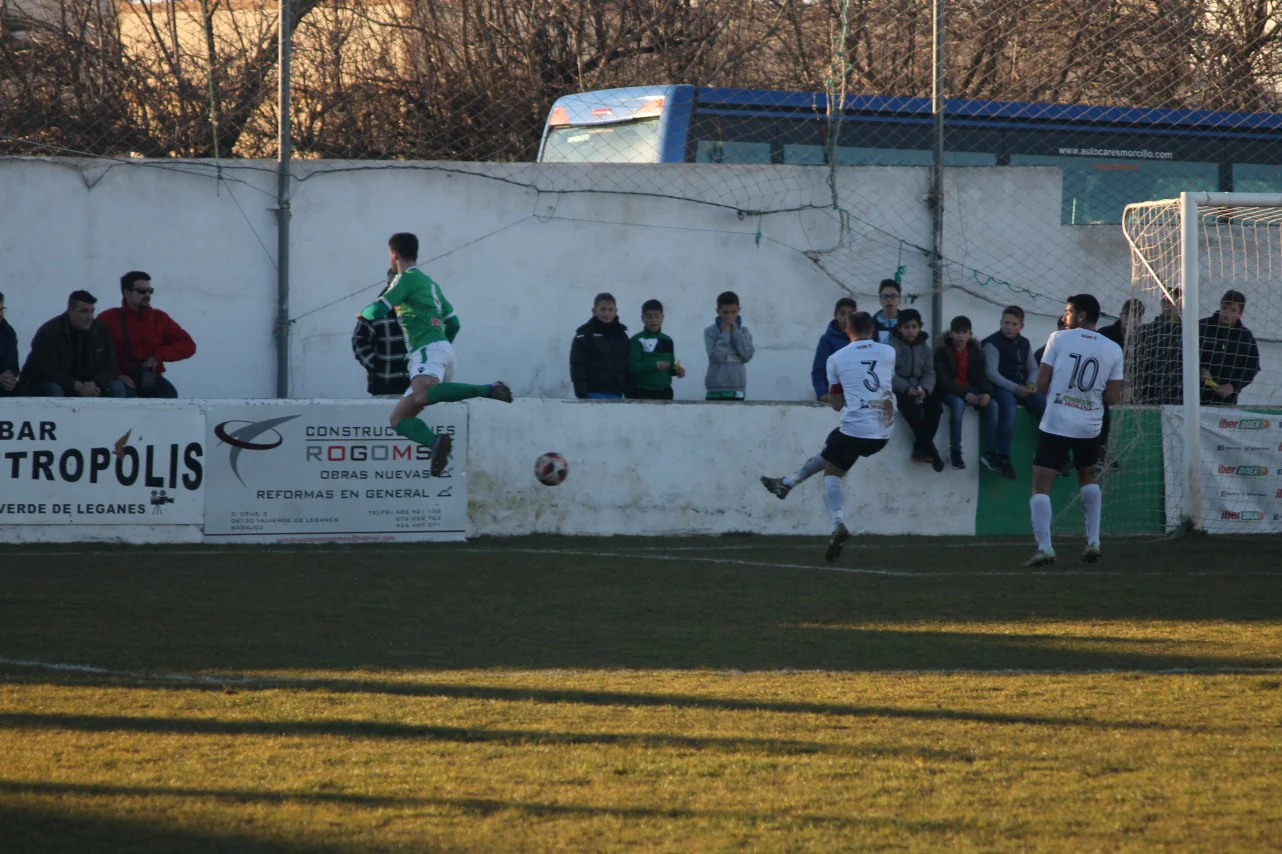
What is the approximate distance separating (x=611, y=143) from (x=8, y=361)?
6.75 meters

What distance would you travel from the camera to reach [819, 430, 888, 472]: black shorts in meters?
10.6

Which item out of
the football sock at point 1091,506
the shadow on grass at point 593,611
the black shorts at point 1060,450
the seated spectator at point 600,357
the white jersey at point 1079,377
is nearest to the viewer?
the shadow on grass at point 593,611

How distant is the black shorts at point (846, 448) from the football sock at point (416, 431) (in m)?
2.86

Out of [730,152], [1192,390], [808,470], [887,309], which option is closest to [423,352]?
[808,470]

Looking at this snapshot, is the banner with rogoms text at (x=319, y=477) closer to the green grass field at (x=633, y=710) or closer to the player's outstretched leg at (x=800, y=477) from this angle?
the green grass field at (x=633, y=710)

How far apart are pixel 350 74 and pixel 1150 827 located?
54.2 ft

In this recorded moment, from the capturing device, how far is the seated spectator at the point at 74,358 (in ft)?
38.0

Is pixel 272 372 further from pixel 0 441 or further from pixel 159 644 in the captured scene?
pixel 159 644

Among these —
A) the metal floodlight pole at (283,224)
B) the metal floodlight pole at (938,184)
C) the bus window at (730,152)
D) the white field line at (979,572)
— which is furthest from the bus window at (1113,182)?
the metal floodlight pole at (283,224)

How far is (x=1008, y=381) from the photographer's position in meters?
12.9

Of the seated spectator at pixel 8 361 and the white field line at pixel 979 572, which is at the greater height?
the seated spectator at pixel 8 361

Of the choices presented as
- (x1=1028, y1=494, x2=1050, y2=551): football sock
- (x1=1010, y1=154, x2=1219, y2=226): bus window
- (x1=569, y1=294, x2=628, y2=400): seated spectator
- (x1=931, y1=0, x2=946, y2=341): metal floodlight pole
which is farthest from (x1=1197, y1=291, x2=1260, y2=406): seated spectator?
(x1=569, y1=294, x2=628, y2=400): seated spectator

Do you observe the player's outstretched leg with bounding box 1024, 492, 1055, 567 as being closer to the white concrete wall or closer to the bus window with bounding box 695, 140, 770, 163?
the white concrete wall

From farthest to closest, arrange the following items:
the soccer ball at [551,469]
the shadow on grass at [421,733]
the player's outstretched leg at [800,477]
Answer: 1. the soccer ball at [551,469]
2. the player's outstretched leg at [800,477]
3. the shadow on grass at [421,733]
